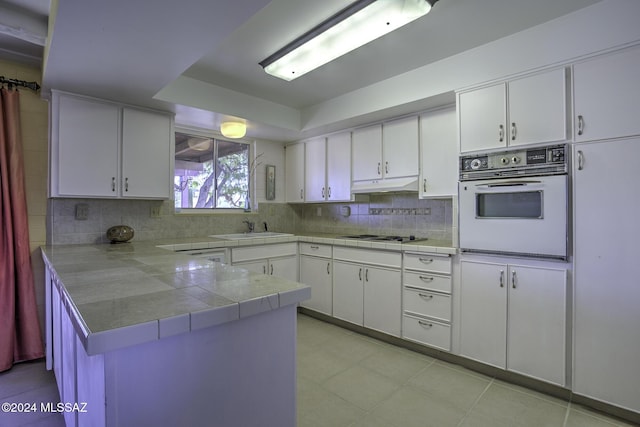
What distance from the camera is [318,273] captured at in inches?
137

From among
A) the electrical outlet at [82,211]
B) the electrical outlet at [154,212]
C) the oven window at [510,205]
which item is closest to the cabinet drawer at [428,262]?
the oven window at [510,205]

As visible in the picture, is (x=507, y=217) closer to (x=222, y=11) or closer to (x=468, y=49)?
(x=468, y=49)

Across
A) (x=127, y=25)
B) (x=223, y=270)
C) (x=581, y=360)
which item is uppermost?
(x=127, y=25)

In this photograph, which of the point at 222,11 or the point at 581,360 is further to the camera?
the point at 581,360

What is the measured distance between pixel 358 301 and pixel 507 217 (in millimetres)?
1547

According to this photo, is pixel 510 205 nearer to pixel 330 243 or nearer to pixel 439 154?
pixel 439 154

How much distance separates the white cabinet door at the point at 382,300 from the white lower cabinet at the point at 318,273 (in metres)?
0.48

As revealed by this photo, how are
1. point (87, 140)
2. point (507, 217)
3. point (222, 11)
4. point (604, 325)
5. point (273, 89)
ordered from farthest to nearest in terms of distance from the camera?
point (273, 89) → point (87, 140) → point (507, 217) → point (604, 325) → point (222, 11)

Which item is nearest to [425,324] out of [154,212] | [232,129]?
[232,129]

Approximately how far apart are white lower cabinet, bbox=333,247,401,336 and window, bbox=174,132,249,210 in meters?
1.54

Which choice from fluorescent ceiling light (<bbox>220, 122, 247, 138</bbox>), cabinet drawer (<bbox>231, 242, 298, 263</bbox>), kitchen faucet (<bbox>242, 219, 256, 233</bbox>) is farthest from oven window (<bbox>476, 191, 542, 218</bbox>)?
kitchen faucet (<bbox>242, 219, 256, 233</bbox>)

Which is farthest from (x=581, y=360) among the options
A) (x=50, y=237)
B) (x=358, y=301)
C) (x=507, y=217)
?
(x=50, y=237)

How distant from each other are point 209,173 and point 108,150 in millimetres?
1235

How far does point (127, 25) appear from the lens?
155 centimetres
